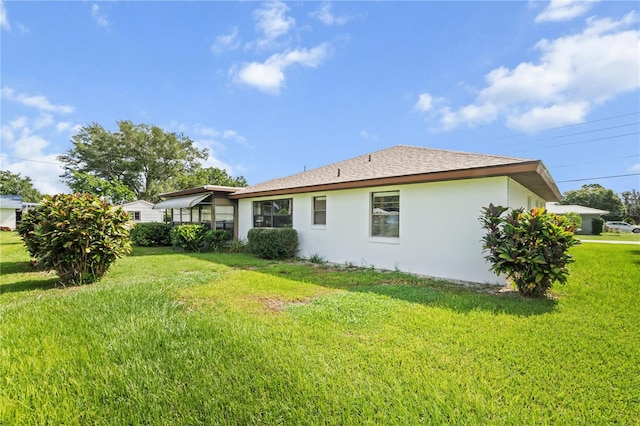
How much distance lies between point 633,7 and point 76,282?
19772 mm

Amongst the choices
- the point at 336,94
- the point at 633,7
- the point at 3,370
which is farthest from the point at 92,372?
the point at 633,7

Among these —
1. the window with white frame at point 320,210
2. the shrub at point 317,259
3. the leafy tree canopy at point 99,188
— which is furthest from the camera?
the leafy tree canopy at point 99,188

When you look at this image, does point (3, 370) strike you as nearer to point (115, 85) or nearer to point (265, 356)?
point (265, 356)

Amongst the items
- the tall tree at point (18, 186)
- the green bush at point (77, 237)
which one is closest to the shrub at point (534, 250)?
the green bush at point (77, 237)

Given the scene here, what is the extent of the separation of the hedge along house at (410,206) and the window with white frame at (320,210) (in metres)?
0.04

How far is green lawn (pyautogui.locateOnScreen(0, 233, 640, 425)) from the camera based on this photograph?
256 cm

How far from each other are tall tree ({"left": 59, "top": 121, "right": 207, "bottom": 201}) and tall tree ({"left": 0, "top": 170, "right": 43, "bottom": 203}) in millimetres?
28351

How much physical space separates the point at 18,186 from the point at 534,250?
83.7 metres

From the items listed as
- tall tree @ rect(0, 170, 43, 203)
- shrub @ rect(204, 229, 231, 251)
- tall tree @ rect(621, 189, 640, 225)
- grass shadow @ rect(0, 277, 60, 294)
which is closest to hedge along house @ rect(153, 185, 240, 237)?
shrub @ rect(204, 229, 231, 251)

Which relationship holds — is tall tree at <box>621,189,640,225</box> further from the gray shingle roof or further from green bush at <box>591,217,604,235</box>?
the gray shingle roof

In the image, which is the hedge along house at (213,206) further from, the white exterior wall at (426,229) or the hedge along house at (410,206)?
the white exterior wall at (426,229)

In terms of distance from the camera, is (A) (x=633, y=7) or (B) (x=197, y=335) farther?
(A) (x=633, y=7)

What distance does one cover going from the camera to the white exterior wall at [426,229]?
768cm

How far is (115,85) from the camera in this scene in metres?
19.9
